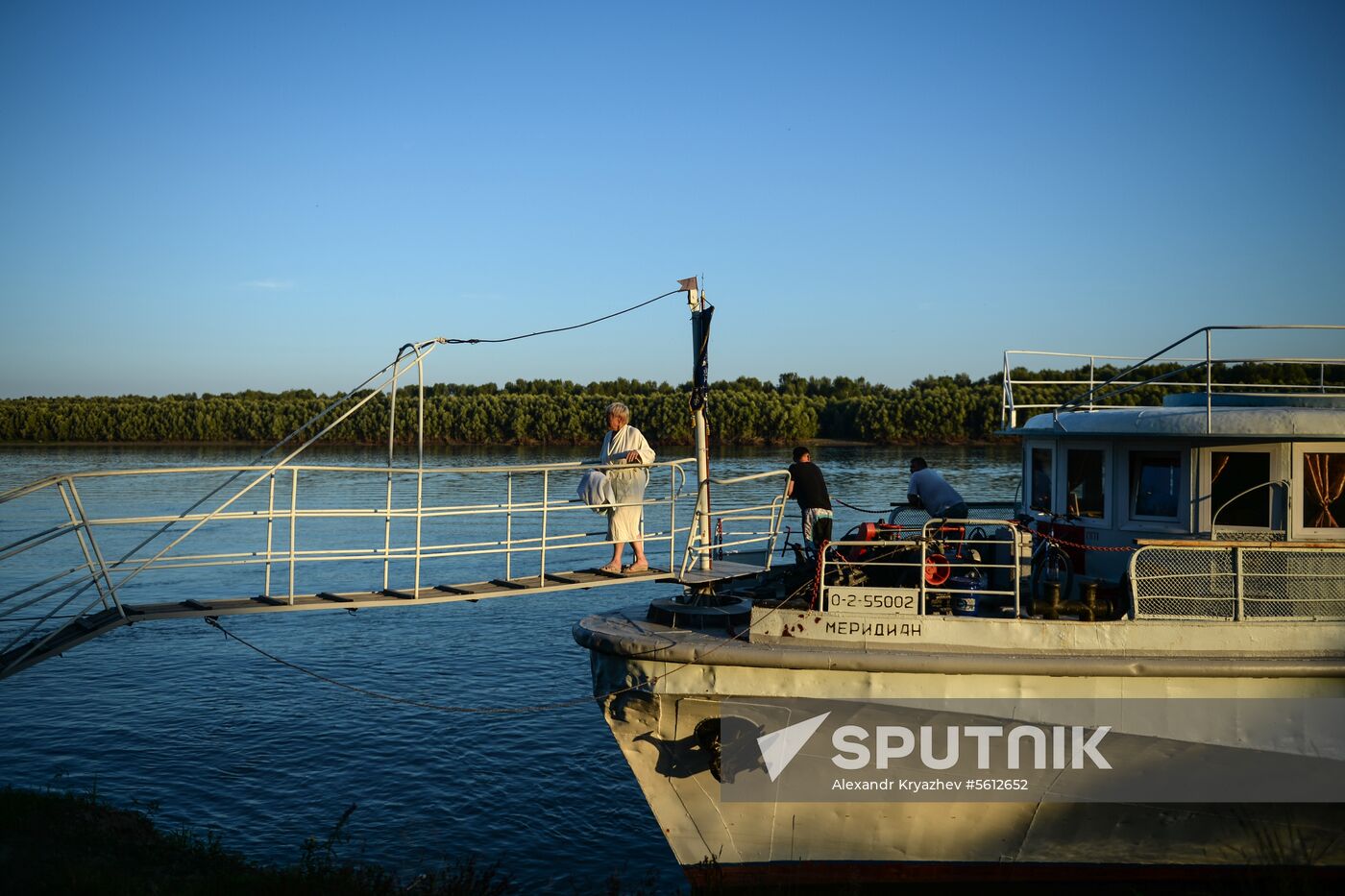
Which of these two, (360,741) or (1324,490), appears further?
(360,741)

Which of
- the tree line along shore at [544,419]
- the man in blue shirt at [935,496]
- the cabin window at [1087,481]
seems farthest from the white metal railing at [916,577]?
the tree line along shore at [544,419]

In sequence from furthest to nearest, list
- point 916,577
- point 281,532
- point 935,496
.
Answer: point 281,532 → point 935,496 → point 916,577

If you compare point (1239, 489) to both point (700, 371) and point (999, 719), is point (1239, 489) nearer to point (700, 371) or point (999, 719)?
point (999, 719)

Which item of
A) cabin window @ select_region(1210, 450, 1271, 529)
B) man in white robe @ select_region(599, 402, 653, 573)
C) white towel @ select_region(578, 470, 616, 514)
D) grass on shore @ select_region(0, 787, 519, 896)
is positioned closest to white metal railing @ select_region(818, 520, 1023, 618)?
man in white robe @ select_region(599, 402, 653, 573)

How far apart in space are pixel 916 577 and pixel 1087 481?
276 centimetres

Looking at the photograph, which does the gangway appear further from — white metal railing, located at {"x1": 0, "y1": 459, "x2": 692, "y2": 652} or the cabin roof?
the cabin roof

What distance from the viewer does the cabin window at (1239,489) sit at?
32.7 feet

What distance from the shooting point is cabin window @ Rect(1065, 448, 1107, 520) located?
10.8 m

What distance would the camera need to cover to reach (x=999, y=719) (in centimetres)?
863

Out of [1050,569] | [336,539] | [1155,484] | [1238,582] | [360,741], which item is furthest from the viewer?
[336,539]

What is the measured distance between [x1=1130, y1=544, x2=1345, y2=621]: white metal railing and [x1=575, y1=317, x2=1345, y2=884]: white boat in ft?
0.06

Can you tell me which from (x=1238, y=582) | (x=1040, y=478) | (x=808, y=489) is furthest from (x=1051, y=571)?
(x=808, y=489)

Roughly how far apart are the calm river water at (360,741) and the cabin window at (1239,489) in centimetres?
677

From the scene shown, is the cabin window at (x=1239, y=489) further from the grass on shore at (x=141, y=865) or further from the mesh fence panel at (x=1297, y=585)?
the grass on shore at (x=141, y=865)
